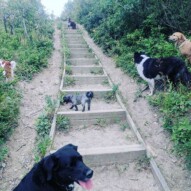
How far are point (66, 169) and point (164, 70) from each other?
14.6ft

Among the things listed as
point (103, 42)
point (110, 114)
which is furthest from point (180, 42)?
point (103, 42)

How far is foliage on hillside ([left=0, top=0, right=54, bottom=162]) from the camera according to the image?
5.72 metres

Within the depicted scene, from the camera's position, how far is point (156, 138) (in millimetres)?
5395

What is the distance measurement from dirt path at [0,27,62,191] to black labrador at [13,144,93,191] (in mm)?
1224

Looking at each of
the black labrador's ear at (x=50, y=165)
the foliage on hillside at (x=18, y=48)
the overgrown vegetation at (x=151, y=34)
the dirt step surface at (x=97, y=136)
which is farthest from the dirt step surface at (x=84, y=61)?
the black labrador's ear at (x=50, y=165)

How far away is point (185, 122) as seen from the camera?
15.9ft

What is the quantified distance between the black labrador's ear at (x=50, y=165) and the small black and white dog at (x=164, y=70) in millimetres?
4374

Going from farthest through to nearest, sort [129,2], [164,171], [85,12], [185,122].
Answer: [85,12] → [129,2] → [185,122] → [164,171]

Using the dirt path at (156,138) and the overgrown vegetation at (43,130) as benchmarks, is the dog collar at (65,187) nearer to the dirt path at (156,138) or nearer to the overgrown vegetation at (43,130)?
the overgrown vegetation at (43,130)

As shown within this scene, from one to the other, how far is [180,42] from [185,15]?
151 centimetres

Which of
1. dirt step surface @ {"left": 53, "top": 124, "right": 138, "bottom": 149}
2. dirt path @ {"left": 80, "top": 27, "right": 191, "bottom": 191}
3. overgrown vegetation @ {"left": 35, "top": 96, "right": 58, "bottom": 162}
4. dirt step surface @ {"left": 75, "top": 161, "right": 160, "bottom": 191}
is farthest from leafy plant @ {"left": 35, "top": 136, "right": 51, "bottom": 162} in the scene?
dirt path @ {"left": 80, "top": 27, "right": 191, "bottom": 191}

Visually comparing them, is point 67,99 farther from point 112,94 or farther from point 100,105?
point 112,94

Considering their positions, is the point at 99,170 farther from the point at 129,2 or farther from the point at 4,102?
the point at 129,2

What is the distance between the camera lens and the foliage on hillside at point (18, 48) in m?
5.72
